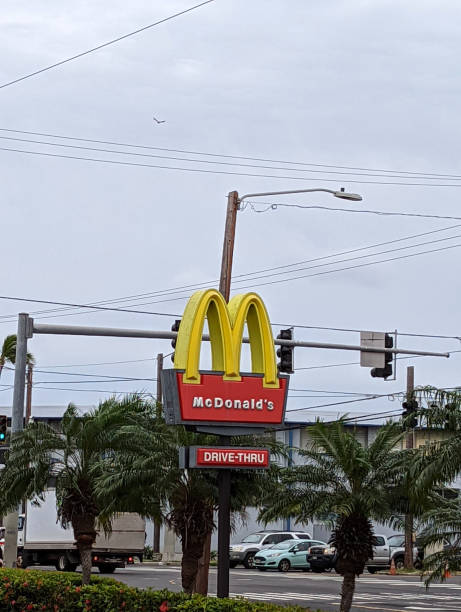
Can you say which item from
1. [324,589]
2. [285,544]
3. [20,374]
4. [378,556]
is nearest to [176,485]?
[20,374]

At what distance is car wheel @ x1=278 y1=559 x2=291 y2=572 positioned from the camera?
159 ft

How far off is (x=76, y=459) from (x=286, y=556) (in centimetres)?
2716

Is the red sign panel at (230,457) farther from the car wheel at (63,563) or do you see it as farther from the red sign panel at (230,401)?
the car wheel at (63,563)

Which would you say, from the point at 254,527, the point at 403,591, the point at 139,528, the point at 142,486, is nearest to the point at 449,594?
the point at 403,591

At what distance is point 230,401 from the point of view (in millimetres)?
18797

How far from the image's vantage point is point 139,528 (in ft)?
144

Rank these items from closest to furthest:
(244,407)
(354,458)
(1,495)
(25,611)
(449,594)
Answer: (244,407) → (25,611) → (354,458) → (1,495) → (449,594)

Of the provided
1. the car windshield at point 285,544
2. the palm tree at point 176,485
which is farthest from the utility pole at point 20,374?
the car windshield at point 285,544

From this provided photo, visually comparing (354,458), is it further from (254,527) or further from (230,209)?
(254,527)

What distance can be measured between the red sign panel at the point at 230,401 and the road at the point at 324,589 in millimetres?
9772

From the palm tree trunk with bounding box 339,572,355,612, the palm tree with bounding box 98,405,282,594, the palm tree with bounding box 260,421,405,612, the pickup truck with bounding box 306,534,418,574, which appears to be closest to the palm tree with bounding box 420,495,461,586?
the palm tree with bounding box 260,421,405,612

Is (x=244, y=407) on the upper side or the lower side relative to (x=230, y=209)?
lower

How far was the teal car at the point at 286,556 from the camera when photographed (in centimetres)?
4844

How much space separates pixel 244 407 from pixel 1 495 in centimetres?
749
